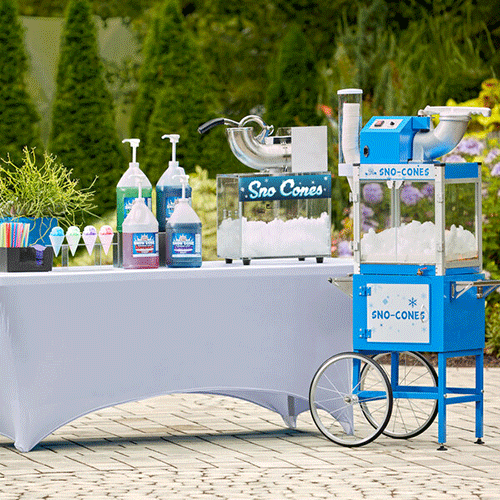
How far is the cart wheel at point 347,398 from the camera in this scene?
5902 millimetres

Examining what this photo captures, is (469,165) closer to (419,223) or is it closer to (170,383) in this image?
(419,223)

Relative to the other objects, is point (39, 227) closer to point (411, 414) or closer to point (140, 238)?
point (140, 238)

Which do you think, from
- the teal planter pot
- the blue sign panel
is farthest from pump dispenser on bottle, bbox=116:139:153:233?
the blue sign panel

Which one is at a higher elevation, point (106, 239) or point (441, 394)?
point (106, 239)

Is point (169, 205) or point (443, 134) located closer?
point (443, 134)

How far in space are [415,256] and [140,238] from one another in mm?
1301

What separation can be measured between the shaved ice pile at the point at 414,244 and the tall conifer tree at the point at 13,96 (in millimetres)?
7692

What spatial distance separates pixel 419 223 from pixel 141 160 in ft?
26.8

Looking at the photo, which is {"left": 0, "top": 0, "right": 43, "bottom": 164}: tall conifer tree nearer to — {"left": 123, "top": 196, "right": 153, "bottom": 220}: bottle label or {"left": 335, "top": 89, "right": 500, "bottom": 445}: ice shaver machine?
{"left": 123, "top": 196, "right": 153, "bottom": 220}: bottle label

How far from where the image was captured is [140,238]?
593 cm

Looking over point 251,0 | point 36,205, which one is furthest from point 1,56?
point 36,205

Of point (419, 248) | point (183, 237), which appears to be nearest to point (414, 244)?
point (419, 248)

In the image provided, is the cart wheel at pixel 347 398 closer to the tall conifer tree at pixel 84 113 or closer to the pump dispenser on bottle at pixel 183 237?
the pump dispenser on bottle at pixel 183 237

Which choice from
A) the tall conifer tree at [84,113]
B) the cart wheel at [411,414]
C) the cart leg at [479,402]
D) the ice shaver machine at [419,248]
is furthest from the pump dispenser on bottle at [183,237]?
the tall conifer tree at [84,113]
